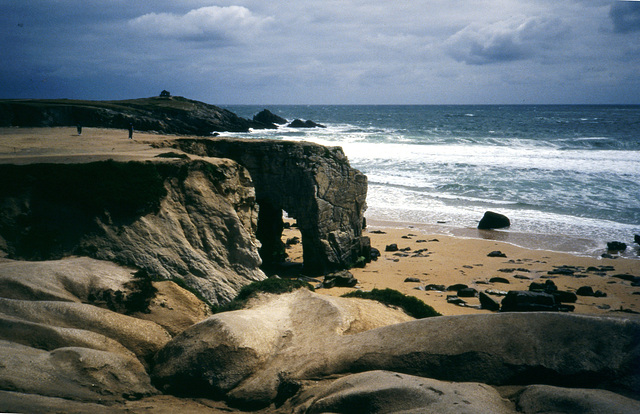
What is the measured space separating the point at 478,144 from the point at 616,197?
2986 centimetres

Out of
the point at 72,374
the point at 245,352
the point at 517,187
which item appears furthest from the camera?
the point at 517,187

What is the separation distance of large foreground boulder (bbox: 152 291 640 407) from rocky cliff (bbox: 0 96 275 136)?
30.9m

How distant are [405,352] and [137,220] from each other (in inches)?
347

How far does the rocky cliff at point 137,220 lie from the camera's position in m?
12.3

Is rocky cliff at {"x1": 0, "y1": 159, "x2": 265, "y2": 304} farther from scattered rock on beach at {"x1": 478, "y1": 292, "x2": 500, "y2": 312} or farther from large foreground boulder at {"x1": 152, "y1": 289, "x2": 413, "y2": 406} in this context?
scattered rock on beach at {"x1": 478, "y1": 292, "x2": 500, "y2": 312}

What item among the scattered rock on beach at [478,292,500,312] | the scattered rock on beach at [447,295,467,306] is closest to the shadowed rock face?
the scattered rock on beach at [447,295,467,306]

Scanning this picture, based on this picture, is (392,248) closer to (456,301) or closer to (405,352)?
(456,301)

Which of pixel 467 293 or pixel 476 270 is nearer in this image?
pixel 467 293

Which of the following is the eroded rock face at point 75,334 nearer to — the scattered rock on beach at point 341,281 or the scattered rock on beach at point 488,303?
the scattered rock on beach at point 341,281

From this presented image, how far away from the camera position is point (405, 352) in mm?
7746

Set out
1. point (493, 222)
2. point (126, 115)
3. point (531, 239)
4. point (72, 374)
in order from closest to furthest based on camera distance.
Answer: point (72, 374)
point (531, 239)
point (493, 222)
point (126, 115)

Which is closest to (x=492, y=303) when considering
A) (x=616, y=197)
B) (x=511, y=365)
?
(x=511, y=365)

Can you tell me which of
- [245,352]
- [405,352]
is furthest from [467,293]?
[245,352]

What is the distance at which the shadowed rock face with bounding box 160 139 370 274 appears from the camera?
20719 mm
